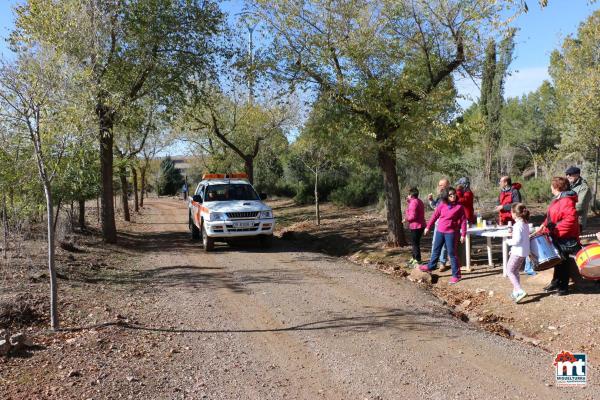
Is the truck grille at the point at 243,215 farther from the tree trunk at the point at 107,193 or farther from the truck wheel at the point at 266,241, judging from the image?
the tree trunk at the point at 107,193

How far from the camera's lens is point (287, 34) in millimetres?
12359

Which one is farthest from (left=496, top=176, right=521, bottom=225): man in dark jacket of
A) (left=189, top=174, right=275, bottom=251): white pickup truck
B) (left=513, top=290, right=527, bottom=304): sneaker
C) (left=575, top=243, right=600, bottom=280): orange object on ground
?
(left=189, top=174, right=275, bottom=251): white pickup truck

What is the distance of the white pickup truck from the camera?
43.5 feet

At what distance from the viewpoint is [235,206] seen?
44.6 ft

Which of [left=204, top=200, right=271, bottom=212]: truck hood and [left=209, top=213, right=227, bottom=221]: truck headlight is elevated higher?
[left=204, top=200, right=271, bottom=212]: truck hood

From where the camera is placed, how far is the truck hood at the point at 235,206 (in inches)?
527

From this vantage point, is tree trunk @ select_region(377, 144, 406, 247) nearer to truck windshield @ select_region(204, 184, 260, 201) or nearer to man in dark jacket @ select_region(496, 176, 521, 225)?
man in dark jacket @ select_region(496, 176, 521, 225)

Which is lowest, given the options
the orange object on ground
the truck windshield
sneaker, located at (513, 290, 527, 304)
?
sneaker, located at (513, 290, 527, 304)

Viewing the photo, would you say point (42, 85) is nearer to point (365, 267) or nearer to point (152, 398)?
point (152, 398)

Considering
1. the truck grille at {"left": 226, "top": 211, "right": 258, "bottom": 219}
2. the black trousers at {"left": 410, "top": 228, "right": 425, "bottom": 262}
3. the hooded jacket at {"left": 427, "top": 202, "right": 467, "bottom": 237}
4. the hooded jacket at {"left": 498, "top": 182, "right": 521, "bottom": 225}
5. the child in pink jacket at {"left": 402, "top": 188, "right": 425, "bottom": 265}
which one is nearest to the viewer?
the hooded jacket at {"left": 427, "top": 202, "right": 467, "bottom": 237}

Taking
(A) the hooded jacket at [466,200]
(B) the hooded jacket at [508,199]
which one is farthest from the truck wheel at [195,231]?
(B) the hooded jacket at [508,199]

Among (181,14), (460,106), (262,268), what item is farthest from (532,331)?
(181,14)

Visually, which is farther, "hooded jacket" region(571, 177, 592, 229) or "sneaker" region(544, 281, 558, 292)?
"hooded jacket" region(571, 177, 592, 229)

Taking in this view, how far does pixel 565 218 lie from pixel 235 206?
8.37 m
